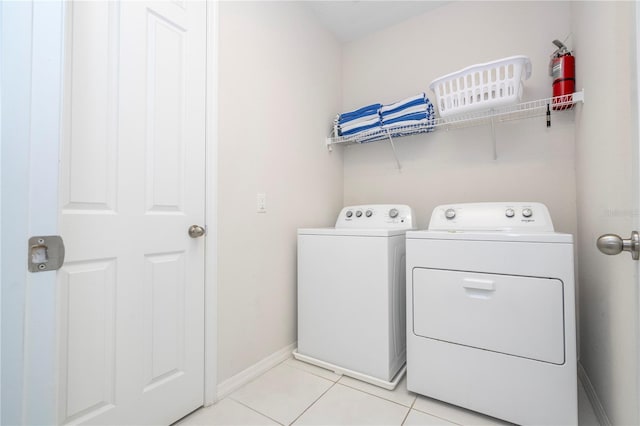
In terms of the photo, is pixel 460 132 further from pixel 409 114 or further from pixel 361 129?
pixel 361 129

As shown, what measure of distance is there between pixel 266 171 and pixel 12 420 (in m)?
1.34

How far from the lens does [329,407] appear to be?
1337 mm

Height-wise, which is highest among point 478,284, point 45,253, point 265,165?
point 265,165

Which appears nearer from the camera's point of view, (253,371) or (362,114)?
(253,371)

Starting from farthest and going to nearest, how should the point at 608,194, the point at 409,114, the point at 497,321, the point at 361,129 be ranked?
the point at 361,129
the point at 409,114
the point at 497,321
the point at 608,194

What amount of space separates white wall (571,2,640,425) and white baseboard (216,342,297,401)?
58.7 inches

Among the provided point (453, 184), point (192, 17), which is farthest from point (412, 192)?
point (192, 17)

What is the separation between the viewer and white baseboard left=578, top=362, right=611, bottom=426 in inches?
44.5

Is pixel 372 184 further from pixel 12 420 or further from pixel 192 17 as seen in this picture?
pixel 12 420

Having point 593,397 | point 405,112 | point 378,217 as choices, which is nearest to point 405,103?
point 405,112

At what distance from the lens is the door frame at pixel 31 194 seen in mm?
730

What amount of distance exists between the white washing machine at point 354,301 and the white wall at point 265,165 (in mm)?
177

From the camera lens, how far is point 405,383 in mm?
1538

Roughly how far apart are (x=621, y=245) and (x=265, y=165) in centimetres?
150
